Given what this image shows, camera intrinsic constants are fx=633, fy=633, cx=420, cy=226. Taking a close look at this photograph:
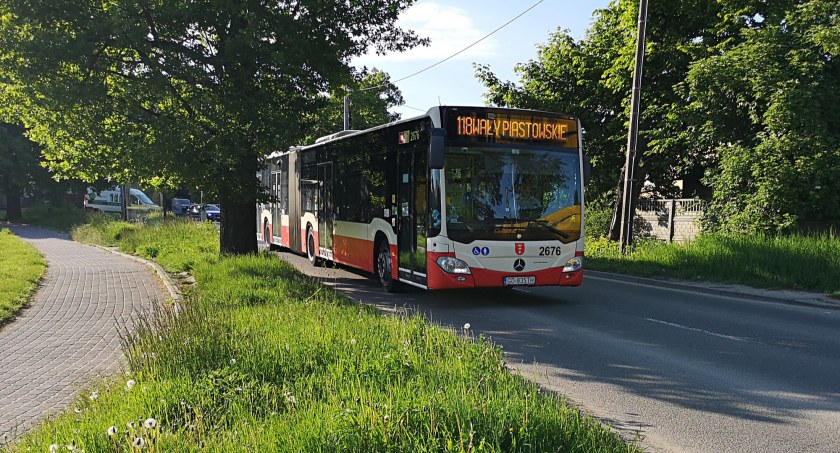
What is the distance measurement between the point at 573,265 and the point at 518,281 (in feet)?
3.40

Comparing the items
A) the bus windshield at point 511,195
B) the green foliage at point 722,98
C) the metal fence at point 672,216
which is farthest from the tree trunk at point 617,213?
the bus windshield at point 511,195

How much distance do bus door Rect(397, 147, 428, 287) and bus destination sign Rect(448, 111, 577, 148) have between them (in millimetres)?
833

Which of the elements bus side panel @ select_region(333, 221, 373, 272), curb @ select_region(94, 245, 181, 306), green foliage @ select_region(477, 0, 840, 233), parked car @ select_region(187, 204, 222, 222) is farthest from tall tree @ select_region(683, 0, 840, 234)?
parked car @ select_region(187, 204, 222, 222)

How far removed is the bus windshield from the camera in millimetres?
9796

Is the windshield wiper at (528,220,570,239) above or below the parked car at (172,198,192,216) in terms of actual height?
below

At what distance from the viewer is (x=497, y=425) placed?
134 inches

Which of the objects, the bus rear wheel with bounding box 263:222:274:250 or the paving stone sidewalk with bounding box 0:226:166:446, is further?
the bus rear wheel with bounding box 263:222:274:250

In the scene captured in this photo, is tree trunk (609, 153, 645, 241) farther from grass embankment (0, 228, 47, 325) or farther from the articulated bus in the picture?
grass embankment (0, 228, 47, 325)

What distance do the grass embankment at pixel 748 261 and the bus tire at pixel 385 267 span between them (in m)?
6.62

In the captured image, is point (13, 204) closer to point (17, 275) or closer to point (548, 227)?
point (17, 275)

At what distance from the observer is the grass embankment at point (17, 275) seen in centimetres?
1029

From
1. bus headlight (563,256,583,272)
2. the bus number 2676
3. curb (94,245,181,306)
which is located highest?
the bus number 2676

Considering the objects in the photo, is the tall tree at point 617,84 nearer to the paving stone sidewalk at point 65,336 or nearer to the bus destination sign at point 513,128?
the bus destination sign at point 513,128

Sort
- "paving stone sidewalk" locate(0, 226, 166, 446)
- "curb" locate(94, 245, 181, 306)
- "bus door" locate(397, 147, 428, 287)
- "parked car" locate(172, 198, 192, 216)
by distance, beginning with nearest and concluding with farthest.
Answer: "paving stone sidewalk" locate(0, 226, 166, 446) < "bus door" locate(397, 147, 428, 287) < "curb" locate(94, 245, 181, 306) < "parked car" locate(172, 198, 192, 216)
